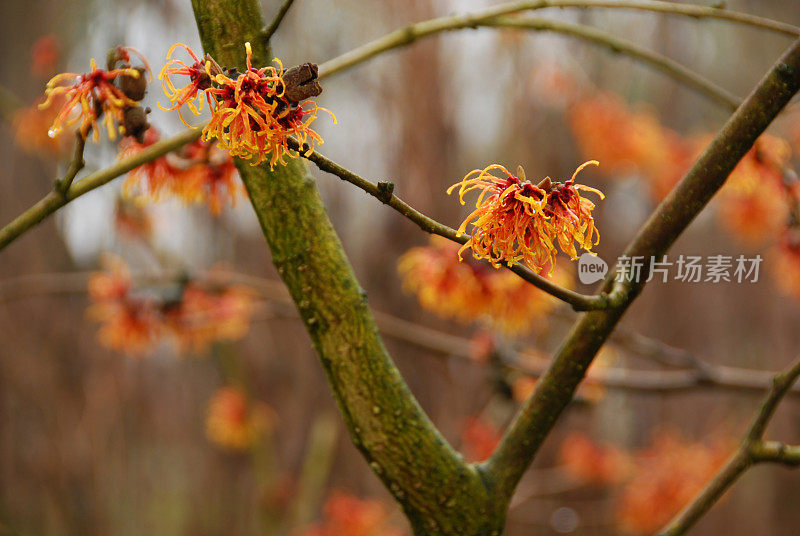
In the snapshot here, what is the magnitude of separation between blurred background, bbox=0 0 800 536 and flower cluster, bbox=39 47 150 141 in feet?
3.88

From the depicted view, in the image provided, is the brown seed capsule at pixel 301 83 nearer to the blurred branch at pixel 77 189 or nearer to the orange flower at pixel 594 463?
the blurred branch at pixel 77 189

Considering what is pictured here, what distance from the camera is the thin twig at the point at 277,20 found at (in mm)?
586

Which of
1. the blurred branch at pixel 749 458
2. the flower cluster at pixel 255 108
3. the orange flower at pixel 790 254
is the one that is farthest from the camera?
the orange flower at pixel 790 254

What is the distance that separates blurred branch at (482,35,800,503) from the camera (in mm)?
623

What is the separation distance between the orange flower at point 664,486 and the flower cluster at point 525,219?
61.5 inches

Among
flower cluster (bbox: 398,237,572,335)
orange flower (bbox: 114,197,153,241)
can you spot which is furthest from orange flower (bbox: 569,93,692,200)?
orange flower (bbox: 114,197,153,241)

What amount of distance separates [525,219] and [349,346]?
0.73 feet

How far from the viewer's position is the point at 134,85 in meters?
0.62

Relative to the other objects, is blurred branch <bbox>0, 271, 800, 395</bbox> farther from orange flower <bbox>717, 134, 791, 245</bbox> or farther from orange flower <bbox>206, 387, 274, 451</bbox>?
orange flower <bbox>206, 387, 274, 451</bbox>

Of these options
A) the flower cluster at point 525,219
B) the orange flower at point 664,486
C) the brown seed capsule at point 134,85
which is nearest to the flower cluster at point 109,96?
the brown seed capsule at point 134,85

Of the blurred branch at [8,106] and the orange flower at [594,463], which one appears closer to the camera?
the blurred branch at [8,106]

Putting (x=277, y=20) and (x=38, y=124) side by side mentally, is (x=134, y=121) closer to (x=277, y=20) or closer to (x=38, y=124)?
(x=277, y=20)

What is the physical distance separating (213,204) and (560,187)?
447mm

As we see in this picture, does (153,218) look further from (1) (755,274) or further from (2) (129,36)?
(1) (755,274)
